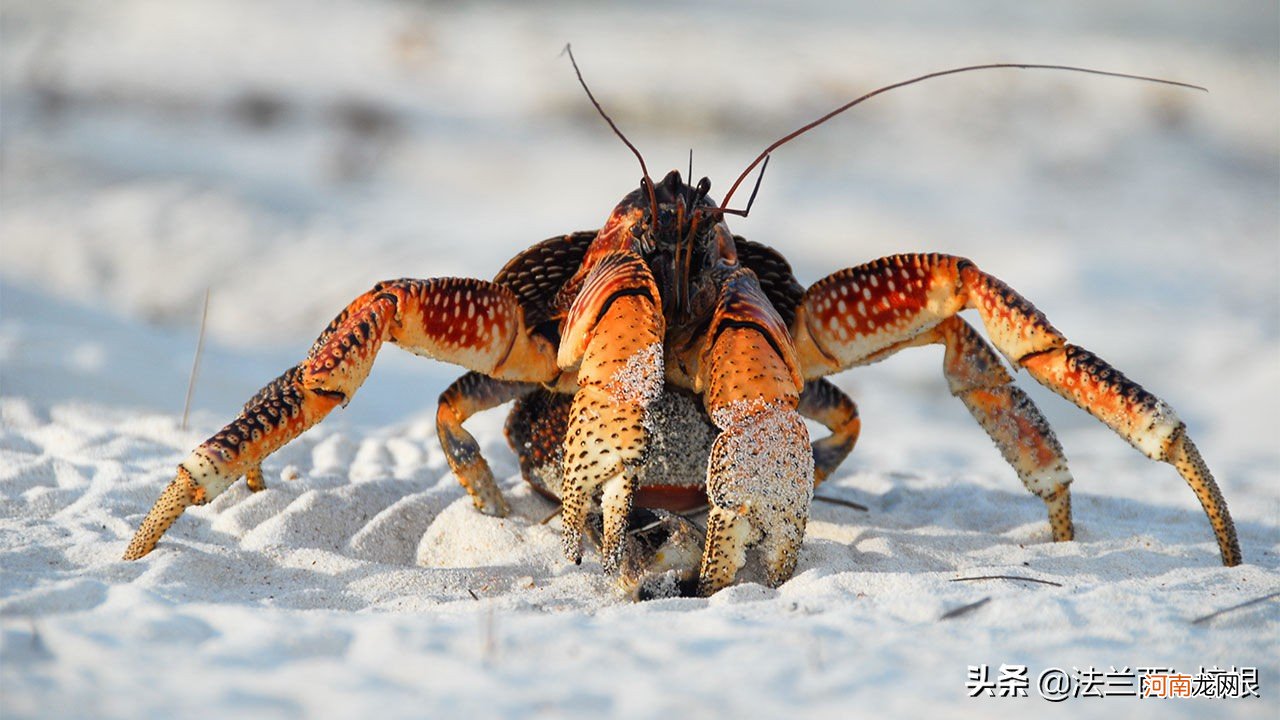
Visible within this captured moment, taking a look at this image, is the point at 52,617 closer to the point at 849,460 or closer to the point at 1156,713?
the point at 1156,713

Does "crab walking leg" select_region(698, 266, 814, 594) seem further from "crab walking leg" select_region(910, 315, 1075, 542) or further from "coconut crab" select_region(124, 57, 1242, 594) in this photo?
"crab walking leg" select_region(910, 315, 1075, 542)

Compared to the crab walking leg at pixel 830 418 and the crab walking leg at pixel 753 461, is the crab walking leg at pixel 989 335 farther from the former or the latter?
the crab walking leg at pixel 753 461

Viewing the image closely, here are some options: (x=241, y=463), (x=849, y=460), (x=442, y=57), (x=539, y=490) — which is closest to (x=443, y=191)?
(x=442, y=57)

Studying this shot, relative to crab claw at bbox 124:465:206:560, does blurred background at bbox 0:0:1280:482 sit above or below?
above

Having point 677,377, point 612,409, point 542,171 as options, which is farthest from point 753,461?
point 542,171

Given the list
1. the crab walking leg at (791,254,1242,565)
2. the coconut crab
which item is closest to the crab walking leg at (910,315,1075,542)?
the coconut crab

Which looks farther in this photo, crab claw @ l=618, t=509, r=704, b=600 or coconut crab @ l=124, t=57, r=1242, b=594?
crab claw @ l=618, t=509, r=704, b=600
